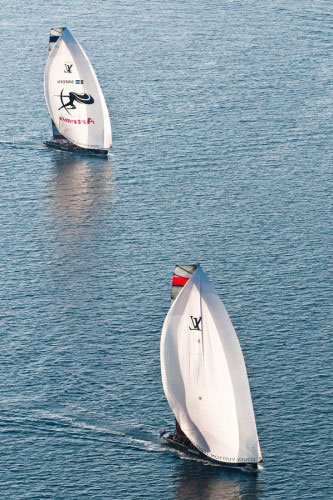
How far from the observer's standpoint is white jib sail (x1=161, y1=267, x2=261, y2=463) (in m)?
168

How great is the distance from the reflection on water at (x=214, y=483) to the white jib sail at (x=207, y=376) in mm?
1750

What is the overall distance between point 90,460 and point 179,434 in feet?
35.1

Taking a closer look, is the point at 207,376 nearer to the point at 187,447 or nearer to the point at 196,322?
the point at 196,322

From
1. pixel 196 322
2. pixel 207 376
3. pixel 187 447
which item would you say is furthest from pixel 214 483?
pixel 196 322

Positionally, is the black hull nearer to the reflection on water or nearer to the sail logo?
the reflection on water

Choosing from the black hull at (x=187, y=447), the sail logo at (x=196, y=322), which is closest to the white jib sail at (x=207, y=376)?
the sail logo at (x=196, y=322)

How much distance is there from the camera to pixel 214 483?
169 metres

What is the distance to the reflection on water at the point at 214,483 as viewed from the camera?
167000mm

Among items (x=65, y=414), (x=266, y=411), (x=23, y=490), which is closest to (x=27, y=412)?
(x=65, y=414)

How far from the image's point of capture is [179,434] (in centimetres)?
17600

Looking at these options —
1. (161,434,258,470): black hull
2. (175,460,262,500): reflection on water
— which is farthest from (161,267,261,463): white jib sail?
(175,460,262,500): reflection on water

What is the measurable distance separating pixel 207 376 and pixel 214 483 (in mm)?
11986

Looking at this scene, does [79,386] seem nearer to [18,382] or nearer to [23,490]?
[18,382]

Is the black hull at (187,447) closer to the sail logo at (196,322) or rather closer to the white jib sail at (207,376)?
the white jib sail at (207,376)
